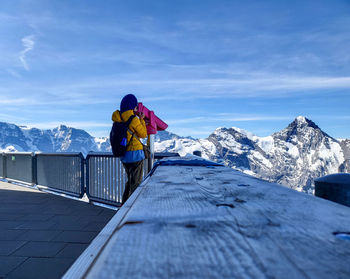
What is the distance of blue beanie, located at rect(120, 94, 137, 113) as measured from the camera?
4242mm

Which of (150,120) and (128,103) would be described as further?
(150,120)

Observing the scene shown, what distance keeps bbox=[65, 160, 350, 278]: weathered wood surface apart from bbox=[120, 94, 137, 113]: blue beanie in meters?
3.22

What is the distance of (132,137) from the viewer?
4.23 meters

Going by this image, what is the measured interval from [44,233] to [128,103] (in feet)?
8.51

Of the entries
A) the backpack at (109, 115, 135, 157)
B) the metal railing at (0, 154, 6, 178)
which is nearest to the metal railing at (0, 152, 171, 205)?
the backpack at (109, 115, 135, 157)

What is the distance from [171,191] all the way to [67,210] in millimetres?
5454

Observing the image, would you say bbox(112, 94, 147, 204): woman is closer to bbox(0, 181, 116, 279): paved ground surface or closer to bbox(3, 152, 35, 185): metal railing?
bbox(0, 181, 116, 279): paved ground surface

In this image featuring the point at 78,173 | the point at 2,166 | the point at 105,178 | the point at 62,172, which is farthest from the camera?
the point at 2,166

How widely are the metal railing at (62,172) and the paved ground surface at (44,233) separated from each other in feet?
1.56

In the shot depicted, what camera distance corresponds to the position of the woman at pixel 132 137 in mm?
4195

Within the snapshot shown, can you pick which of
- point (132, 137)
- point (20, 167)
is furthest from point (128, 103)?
point (20, 167)

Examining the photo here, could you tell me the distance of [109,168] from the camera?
6480 mm

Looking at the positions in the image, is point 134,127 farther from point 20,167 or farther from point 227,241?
point 20,167

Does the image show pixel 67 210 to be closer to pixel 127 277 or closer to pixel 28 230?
pixel 28 230
